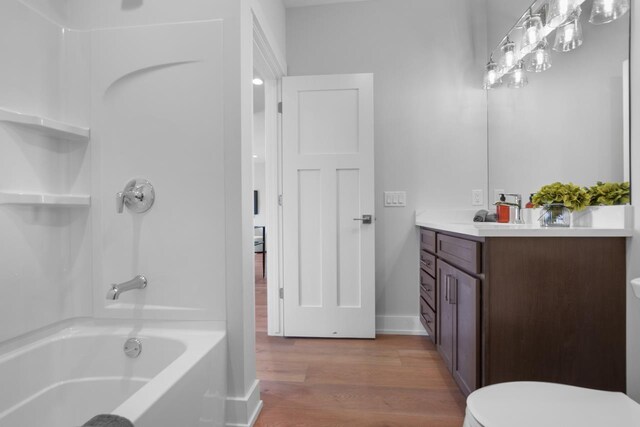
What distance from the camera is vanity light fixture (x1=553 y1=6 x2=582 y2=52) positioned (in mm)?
1481

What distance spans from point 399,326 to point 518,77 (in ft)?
6.36

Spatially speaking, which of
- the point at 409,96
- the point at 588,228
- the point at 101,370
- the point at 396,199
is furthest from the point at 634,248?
the point at 101,370

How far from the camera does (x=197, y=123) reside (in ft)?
4.87

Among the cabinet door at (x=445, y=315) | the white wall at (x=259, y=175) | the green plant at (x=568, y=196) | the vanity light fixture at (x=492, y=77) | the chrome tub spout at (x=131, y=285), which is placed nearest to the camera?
the chrome tub spout at (x=131, y=285)

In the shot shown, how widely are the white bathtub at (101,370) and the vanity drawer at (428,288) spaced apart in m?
1.32

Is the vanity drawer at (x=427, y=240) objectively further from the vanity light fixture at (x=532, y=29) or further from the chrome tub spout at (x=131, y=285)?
the chrome tub spout at (x=131, y=285)

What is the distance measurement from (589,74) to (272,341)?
243cm

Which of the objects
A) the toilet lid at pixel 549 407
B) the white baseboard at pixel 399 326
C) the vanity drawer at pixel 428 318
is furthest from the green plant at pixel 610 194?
the white baseboard at pixel 399 326

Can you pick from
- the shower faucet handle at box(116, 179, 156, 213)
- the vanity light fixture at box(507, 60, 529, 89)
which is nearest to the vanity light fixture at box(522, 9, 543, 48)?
the vanity light fixture at box(507, 60, 529, 89)

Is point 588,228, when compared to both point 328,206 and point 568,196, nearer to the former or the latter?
point 568,196

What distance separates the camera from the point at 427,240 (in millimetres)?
2246

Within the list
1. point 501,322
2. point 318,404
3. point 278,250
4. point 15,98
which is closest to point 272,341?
point 278,250

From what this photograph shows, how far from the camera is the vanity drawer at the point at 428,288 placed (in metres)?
2.07

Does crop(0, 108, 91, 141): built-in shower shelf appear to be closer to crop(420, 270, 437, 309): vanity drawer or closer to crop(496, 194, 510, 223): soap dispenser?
crop(420, 270, 437, 309): vanity drawer
